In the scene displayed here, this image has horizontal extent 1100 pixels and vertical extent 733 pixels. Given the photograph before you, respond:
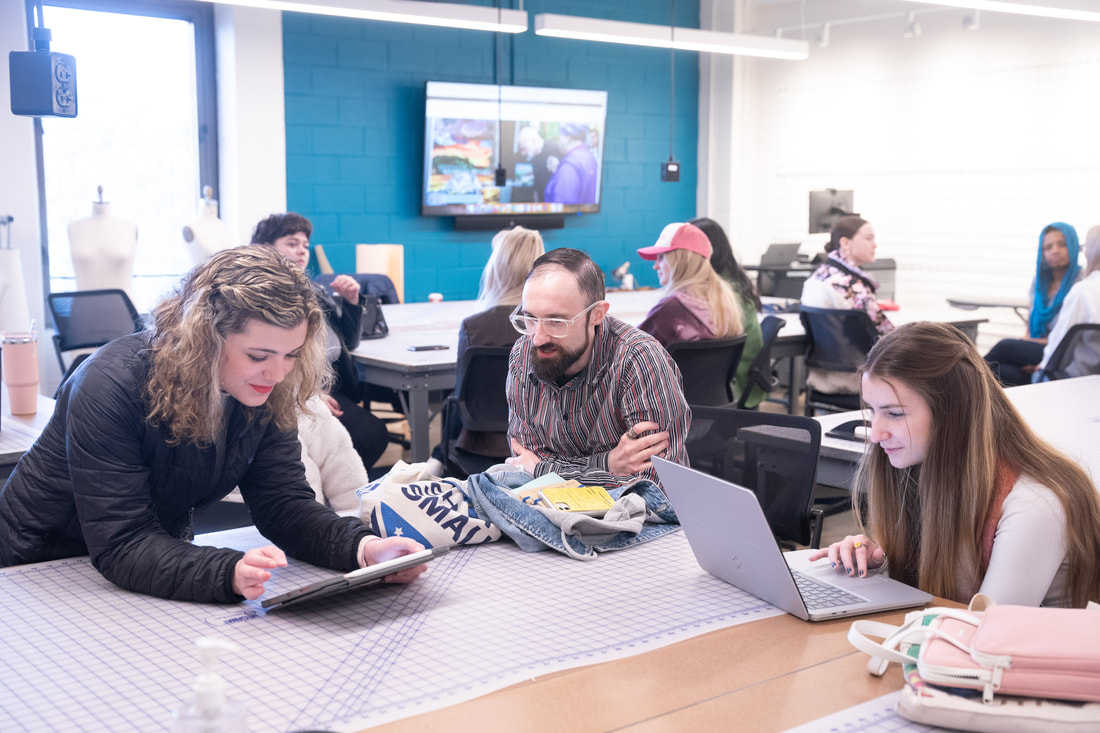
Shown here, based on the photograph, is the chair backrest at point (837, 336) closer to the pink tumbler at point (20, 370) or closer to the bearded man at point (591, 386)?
the bearded man at point (591, 386)

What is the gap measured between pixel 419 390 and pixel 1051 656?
2996 millimetres

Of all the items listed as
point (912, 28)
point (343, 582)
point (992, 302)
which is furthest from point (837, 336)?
point (912, 28)

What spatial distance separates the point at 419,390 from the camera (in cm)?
390

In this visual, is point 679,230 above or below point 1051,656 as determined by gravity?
above

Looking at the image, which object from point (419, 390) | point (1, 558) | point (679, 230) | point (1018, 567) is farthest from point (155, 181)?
point (1018, 567)

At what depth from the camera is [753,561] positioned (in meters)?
1.52

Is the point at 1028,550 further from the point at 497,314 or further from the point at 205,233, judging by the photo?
the point at 205,233

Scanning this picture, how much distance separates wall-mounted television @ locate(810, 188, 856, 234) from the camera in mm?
7953

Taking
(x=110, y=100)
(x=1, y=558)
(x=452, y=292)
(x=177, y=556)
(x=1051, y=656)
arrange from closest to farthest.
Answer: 1. (x=1051, y=656)
2. (x=177, y=556)
3. (x=1, y=558)
4. (x=110, y=100)
5. (x=452, y=292)

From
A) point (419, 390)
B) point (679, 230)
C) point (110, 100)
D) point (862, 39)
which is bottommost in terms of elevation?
point (419, 390)

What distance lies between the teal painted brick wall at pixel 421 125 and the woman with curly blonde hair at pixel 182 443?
5.48 m

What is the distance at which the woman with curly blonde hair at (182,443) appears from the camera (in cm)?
155

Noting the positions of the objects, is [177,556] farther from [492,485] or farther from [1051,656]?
[1051,656]

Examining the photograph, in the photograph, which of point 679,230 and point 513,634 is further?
point 679,230
